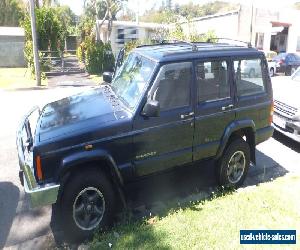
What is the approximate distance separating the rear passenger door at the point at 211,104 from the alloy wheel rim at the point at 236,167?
44cm

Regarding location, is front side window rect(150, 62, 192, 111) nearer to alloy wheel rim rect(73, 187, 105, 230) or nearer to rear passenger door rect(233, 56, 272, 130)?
rear passenger door rect(233, 56, 272, 130)

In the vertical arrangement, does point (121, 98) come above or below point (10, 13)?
below

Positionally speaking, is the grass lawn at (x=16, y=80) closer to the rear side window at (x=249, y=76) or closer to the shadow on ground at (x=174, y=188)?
the shadow on ground at (x=174, y=188)

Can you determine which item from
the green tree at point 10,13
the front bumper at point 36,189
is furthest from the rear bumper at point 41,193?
the green tree at point 10,13

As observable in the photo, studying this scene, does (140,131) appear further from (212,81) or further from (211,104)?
(212,81)

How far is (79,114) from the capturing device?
4.36m

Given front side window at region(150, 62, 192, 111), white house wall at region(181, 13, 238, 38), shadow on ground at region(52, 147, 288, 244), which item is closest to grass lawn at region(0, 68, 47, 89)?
shadow on ground at region(52, 147, 288, 244)

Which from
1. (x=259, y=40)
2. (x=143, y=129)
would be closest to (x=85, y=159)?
(x=143, y=129)

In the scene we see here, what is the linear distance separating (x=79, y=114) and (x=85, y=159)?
2.38 feet

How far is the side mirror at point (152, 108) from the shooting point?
3938 mm

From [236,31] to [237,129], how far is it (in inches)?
1064

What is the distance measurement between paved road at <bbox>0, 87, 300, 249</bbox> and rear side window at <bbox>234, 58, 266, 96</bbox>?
60.1 inches

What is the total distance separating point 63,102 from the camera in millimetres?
5070

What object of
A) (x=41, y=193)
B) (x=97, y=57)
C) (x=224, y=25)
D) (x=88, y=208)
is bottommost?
(x=88, y=208)
